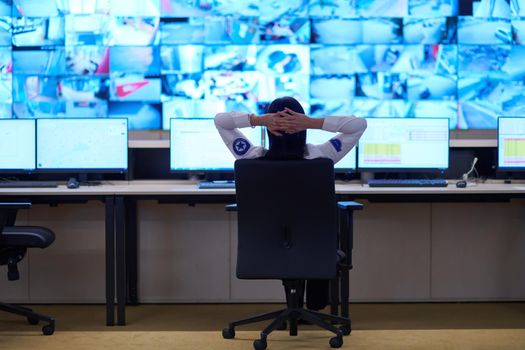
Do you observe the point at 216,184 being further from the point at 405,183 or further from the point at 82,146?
the point at 405,183

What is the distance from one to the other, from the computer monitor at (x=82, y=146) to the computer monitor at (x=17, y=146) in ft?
0.16

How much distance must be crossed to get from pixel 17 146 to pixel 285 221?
2.07 metres

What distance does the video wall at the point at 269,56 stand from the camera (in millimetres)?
5426

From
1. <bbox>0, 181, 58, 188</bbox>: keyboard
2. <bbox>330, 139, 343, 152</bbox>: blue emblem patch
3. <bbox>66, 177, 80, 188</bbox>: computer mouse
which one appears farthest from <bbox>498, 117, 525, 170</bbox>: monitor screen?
<bbox>0, 181, 58, 188</bbox>: keyboard

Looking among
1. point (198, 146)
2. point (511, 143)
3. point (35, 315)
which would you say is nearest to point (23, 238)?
point (35, 315)

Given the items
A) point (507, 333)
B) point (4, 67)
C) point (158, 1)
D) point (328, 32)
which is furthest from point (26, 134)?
point (507, 333)

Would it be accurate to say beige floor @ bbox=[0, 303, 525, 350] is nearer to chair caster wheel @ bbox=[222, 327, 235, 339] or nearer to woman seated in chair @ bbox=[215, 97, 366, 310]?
chair caster wheel @ bbox=[222, 327, 235, 339]

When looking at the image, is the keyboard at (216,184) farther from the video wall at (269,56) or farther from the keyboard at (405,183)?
the video wall at (269,56)

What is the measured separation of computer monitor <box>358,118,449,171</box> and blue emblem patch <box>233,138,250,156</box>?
1112 mm

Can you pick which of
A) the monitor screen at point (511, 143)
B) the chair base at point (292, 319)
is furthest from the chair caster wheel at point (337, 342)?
the monitor screen at point (511, 143)

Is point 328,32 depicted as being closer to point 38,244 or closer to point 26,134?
point 26,134

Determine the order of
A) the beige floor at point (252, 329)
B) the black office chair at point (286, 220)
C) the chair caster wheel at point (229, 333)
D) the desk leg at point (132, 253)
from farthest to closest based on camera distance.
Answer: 1. the desk leg at point (132, 253)
2. the chair caster wheel at point (229, 333)
3. the beige floor at point (252, 329)
4. the black office chair at point (286, 220)

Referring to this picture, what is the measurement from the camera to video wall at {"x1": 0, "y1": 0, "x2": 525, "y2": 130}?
543 cm

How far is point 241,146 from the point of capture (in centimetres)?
373
